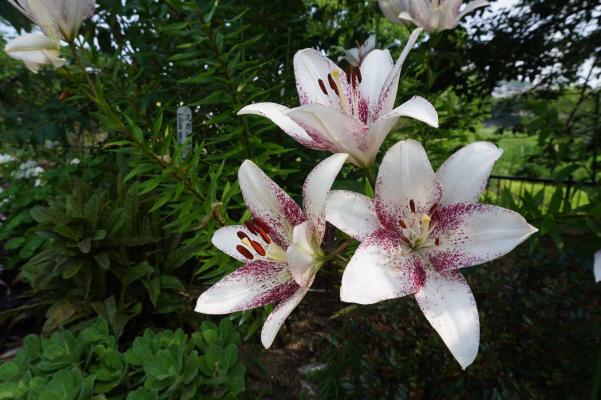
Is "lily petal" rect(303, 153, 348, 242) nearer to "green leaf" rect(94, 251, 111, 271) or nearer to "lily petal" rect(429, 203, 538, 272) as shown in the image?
"lily petal" rect(429, 203, 538, 272)

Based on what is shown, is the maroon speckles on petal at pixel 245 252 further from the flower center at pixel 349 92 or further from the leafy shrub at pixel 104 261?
the leafy shrub at pixel 104 261

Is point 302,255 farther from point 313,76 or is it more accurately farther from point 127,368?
point 127,368

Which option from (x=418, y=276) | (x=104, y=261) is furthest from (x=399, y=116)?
(x=104, y=261)

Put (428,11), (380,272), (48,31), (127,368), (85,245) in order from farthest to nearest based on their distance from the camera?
1. (85,245)
2. (127,368)
3. (428,11)
4. (48,31)
5. (380,272)

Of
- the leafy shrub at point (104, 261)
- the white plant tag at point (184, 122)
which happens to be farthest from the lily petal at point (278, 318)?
the leafy shrub at point (104, 261)

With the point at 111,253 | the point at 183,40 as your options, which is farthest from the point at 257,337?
the point at 183,40

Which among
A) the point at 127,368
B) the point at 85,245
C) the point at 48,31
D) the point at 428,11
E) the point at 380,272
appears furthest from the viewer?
the point at 85,245

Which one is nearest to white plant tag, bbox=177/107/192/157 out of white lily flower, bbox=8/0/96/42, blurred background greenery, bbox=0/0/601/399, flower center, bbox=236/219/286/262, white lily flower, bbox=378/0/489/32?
blurred background greenery, bbox=0/0/601/399
